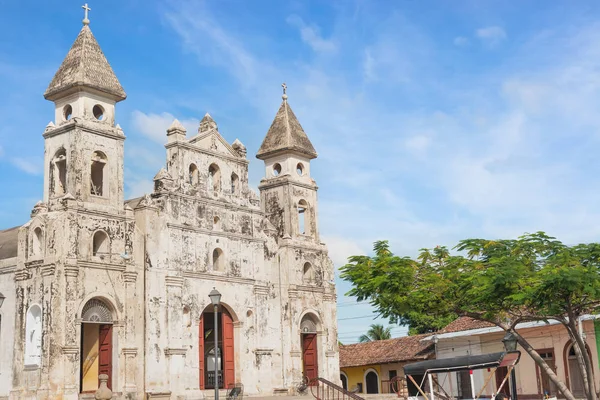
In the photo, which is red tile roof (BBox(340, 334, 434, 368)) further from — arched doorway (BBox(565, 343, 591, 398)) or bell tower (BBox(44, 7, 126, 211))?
bell tower (BBox(44, 7, 126, 211))

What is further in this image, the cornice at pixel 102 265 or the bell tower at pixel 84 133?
the bell tower at pixel 84 133

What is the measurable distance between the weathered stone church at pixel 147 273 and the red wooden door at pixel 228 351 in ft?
0.14

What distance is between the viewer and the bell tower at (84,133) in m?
26.4

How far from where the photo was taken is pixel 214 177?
103 ft

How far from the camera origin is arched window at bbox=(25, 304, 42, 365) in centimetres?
2475

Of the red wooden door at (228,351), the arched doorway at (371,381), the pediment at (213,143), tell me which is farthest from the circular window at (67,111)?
the arched doorway at (371,381)

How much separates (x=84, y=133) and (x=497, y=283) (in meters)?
14.7

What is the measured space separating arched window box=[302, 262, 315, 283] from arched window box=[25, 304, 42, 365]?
40.4 feet

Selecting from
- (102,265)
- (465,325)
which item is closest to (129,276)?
(102,265)

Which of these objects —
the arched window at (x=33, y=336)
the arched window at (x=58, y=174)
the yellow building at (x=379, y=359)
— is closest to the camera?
the arched window at (x=33, y=336)

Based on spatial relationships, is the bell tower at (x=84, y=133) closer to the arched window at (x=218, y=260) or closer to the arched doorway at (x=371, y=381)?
the arched window at (x=218, y=260)

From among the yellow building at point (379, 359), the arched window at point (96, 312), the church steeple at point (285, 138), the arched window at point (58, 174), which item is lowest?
the yellow building at point (379, 359)

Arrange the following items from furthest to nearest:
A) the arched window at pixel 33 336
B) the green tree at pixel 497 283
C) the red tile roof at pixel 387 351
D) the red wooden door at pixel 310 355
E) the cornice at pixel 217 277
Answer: the red tile roof at pixel 387 351 < the red wooden door at pixel 310 355 < the cornice at pixel 217 277 < the arched window at pixel 33 336 < the green tree at pixel 497 283

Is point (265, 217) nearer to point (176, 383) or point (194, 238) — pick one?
point (194, 238)
